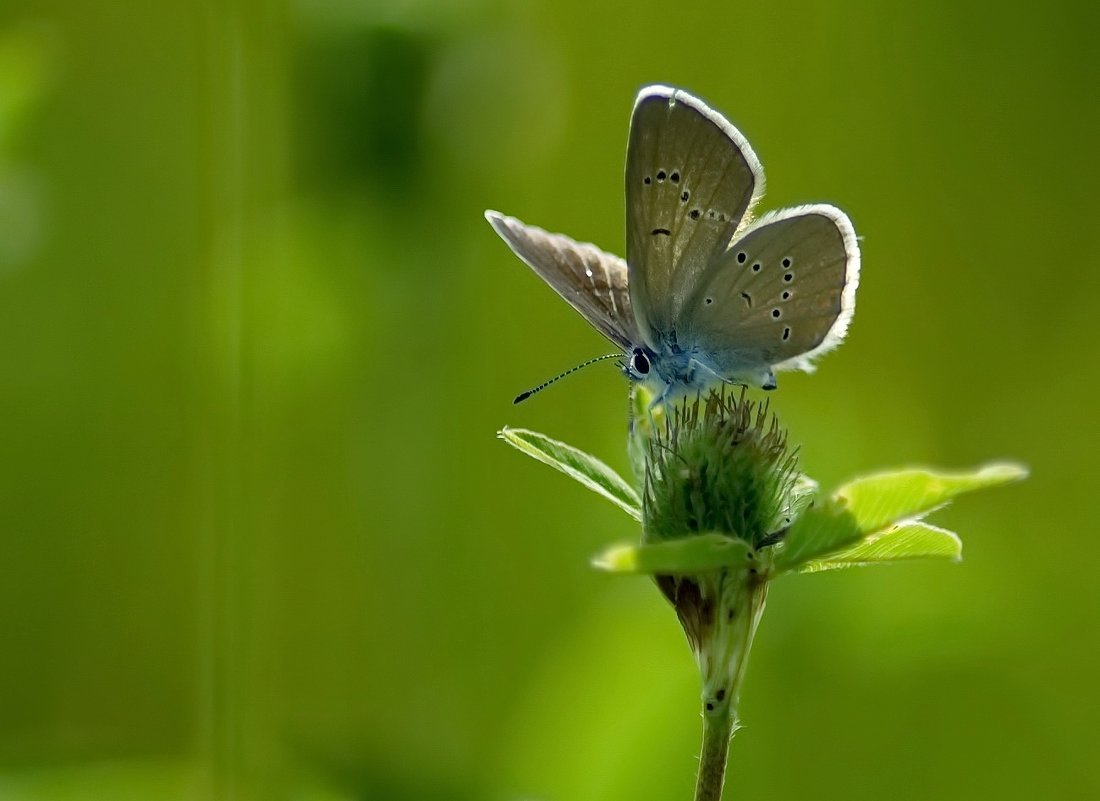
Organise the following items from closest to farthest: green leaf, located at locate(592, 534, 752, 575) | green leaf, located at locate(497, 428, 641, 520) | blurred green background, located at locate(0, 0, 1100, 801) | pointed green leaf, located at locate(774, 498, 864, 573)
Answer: green leaf, located at locate(592, 534, 752, 575) → pointed green leaf, located at locate(774, 498, 864, 573) → green leaf, located at locate(497, 428, 641, 520) → blurred green background, located at locate(0, 0, 1100, 801)

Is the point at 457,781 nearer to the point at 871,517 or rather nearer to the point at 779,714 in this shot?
the point at 871,517

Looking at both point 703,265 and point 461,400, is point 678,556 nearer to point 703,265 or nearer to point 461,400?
point 703,265

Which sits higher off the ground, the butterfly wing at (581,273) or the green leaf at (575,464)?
the butterfly wing at (581,273)

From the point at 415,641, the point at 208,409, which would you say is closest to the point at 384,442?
the point at 415,641

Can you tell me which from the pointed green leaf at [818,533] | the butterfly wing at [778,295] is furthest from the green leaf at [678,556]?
the butterfly wing at [778,295]

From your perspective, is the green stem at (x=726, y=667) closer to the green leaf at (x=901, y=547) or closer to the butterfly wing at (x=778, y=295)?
the green leaf at (x=901, y=547)

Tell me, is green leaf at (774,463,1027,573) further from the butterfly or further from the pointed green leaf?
the butterfly

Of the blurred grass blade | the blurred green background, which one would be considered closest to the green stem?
the blurred grass blade
